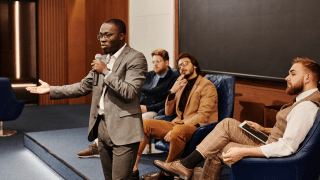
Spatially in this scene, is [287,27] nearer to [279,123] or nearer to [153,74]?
[279,123]

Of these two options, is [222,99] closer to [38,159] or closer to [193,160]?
[193,160]

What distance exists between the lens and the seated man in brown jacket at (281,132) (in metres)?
1.97

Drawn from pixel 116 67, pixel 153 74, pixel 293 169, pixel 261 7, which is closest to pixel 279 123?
pixel 293 169

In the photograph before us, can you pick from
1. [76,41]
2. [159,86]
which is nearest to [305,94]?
[159,86]

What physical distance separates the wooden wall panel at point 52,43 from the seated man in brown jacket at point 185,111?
500 centimetres

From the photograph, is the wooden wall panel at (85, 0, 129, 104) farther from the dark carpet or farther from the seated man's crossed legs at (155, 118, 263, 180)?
the seated man's crossed legs at (155, 118, 263, 180)

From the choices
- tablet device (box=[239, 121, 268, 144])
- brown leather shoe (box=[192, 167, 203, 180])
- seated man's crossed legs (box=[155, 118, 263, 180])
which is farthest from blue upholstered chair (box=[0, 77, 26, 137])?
tablet device (box=[239, 121, 268, 144])

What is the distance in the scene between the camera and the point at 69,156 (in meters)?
3.60

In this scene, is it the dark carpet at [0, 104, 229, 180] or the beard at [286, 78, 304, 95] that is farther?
the dark carpet at [0, 104, 229, 180]

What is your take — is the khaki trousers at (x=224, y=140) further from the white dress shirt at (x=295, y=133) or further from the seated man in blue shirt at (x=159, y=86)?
the seated man in blue shirt at (x=159, y=86)

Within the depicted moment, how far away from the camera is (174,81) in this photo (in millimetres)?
3707

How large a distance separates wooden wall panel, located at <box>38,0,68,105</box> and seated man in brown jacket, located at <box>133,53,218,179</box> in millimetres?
4998

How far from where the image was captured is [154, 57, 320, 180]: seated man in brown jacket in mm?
1975

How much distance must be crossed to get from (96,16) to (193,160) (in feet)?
18.1
